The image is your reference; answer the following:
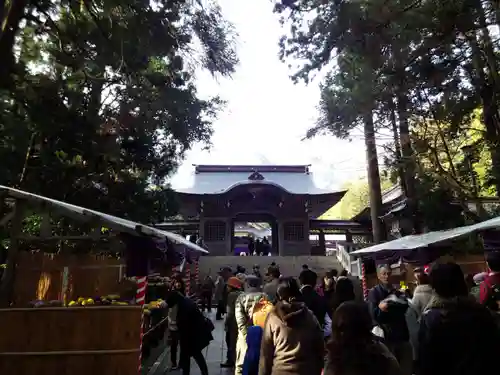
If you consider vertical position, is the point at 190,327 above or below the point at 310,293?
below

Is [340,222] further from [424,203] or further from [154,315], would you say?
[154,315]

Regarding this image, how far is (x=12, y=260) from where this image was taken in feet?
18.7

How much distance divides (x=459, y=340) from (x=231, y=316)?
443cm

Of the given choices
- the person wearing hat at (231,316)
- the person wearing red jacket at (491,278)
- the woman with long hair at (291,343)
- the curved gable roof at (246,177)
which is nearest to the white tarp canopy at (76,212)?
the person wearing hat at (231,316)

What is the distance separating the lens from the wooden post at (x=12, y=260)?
562 centimetres

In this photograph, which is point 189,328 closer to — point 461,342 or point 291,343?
point 291,343

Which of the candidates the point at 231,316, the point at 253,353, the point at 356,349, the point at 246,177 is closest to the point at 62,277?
the point at 231,316

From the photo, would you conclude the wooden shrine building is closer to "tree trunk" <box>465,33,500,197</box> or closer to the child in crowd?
"tree trunk" <box>465,33,500,197</box>

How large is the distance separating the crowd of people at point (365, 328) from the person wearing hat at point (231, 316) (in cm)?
61

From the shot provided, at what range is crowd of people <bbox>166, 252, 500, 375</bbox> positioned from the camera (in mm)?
1880

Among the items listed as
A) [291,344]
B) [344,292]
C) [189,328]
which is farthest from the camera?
[189,328]

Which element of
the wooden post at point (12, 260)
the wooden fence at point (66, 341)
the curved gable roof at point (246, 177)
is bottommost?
the wooden fence at point (66, 341)

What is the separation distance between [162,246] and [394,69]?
5442 mm

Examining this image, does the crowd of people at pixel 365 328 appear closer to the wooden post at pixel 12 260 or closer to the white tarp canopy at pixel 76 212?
the white tarp canopy at pixel 76 212
